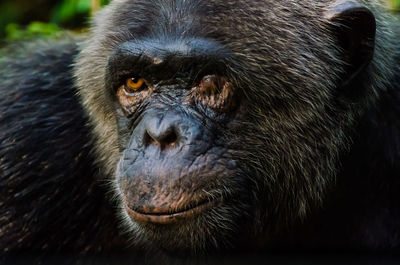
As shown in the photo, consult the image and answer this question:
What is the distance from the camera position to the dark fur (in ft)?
14.9

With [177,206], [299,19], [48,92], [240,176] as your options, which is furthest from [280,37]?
[48,92]

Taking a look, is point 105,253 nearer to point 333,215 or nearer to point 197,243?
point 197,243

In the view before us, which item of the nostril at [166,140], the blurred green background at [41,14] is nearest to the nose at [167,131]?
the nostril at [166,140]

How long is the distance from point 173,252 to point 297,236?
1.19m

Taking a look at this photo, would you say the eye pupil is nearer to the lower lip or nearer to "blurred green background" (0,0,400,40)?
the lower lip

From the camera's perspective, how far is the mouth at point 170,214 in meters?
4.16

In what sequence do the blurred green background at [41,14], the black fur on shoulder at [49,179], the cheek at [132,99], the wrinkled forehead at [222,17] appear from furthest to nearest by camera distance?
the blurred green background at [41,14], the black fur on shoulder at [49,179], the cheek at [132,99], the wrinkled forehead at [222,17]

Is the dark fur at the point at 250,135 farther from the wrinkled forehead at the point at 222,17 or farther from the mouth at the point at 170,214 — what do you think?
the mouth at the point at 170,214

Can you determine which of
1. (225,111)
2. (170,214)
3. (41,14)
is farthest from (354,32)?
(41,14)

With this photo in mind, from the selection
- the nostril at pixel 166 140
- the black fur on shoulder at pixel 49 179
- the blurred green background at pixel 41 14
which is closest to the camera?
the nostril at pixel 166 140

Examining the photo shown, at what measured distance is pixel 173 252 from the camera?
4.56 metres

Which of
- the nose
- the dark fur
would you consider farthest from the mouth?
the nose

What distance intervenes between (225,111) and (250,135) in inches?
9.7

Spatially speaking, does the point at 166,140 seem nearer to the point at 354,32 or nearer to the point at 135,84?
the point at 135,84
